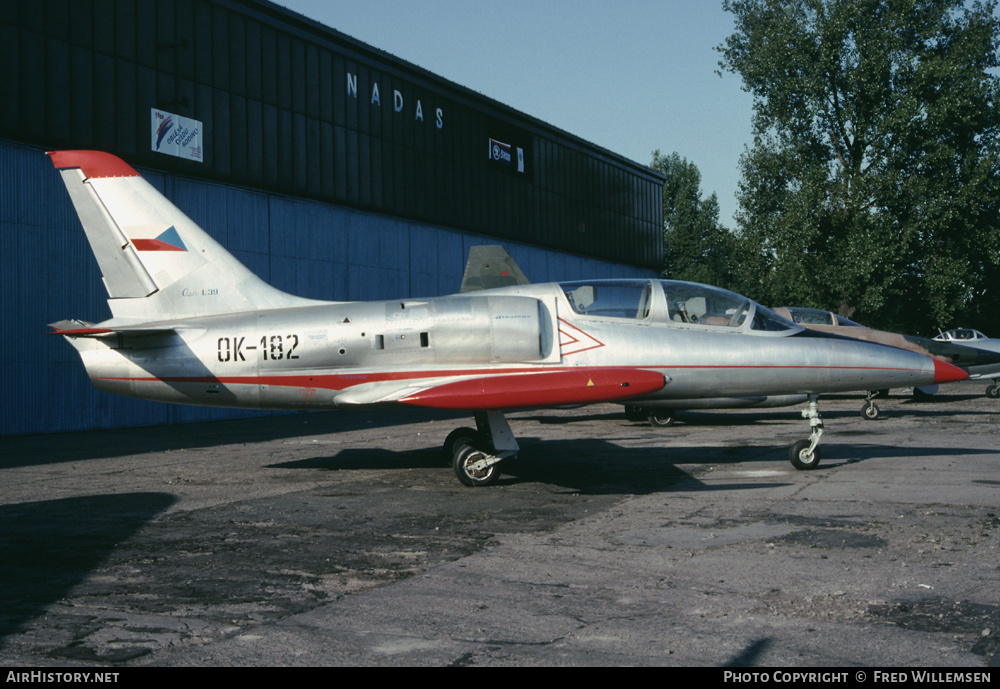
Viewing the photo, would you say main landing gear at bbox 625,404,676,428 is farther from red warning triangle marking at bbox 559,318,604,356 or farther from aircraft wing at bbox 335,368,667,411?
aircraft wing at bbox 335,368,667,411

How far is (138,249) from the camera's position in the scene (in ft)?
37.4

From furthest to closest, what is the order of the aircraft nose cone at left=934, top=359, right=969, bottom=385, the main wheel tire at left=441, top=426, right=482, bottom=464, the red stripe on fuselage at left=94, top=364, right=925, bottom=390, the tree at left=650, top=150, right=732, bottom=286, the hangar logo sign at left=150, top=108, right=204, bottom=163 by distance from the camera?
the tree at left=650, top=150, right=732, bottom=286 → the hangar logo sign at left=150, top=108, right=204, bottom=163 → the aircraft nose cone at left=934, top=359, right=969, bottom=385 → the main wheel tire at left=441, top=426, right=482, bottom=464 → the red stripe on fuselage at left=94, top=364, right=925, bottom=390

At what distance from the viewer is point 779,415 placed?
2200 centimetres

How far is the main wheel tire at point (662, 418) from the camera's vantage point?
19.7 meters

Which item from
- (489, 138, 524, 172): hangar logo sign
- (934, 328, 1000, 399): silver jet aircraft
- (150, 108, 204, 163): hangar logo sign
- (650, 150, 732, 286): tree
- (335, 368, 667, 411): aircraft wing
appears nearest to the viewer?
(335, 368, 667, 411): aircraft wing

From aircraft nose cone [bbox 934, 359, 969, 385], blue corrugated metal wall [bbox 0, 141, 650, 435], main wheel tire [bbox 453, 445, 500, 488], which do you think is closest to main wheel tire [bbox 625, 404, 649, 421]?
aircraft nose cone [bbox 934, 359, 969, 385]

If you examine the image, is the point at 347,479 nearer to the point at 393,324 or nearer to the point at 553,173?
the point at 393,324

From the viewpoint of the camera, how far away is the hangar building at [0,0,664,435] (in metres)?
20.6

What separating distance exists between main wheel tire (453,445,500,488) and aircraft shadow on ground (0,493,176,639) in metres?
3.52

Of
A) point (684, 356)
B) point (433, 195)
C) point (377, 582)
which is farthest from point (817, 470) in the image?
point (433, 195)

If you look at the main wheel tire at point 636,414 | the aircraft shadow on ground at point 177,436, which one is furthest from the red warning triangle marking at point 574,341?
the main wheel tire at point 636,414

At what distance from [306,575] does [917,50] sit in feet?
152

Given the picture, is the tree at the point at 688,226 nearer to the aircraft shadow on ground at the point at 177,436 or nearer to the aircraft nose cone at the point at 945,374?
the aircraft shadow on ground at the point at 177,436

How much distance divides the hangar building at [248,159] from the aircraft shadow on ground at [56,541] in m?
13.0
